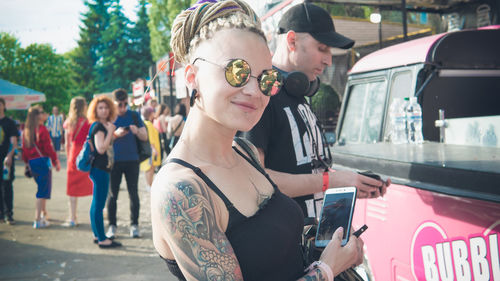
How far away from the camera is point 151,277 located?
4.66m

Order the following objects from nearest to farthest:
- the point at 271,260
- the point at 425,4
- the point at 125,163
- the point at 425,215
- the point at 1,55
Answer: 1. the point at 271,260
2. the point at 425,215
3. the point at 125,163
4. the point at 425,4
5. the point at 1,55

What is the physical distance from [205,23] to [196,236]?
0.67 metres

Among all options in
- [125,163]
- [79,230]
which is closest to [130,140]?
[125,163]

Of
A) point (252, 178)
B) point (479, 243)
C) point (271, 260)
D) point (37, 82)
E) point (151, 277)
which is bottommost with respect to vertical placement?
point (151, 277)

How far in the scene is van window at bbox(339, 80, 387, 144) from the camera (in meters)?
4.56

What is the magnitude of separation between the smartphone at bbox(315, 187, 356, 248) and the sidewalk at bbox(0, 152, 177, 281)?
3317mm

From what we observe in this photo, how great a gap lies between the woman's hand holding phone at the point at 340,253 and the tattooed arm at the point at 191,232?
388 millimetres

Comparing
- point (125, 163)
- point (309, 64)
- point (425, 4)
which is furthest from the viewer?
point (425, 4)

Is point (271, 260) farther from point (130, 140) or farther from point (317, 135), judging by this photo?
point (130, 140)

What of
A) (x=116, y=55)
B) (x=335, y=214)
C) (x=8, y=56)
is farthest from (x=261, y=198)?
(x=116, y=55)

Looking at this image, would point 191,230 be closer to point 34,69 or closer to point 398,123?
point 398,123

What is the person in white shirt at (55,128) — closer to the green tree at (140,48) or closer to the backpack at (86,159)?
the backpack at (86,159)

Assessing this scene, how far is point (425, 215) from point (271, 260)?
1253 mm

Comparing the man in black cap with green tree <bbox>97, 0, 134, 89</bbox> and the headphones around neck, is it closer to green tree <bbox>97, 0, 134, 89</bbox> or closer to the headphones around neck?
the headphones around neck
